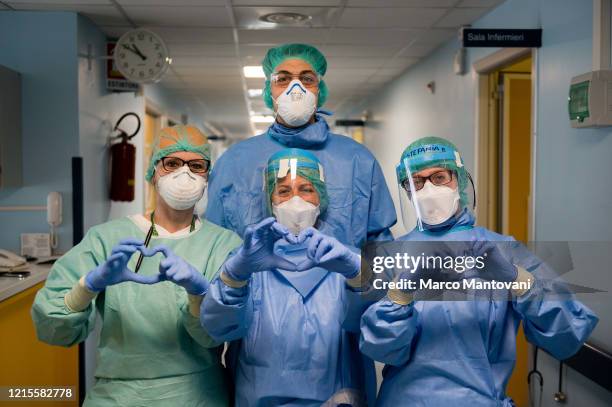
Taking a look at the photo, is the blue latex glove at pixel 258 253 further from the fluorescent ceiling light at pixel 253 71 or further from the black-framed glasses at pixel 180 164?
the fluorescent ceiling light at pixel 253 71

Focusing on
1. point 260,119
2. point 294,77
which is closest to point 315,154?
point 294,77

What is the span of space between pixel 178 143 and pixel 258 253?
533 mm

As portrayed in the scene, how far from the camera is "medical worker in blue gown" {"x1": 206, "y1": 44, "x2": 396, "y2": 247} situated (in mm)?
2072

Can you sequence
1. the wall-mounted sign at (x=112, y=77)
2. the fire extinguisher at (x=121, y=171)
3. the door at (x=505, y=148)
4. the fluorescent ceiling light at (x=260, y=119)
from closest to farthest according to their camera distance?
the door at (x=505, y=148)
the wall-mounted sign at (x=112, y=77)
the fire extinguisher at (x=121, y=171)
the fluorescent ceiling light at (x=260, y=119)

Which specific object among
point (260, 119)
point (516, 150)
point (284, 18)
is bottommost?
point (516, 150)

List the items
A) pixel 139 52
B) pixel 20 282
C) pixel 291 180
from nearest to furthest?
pixel 291 180, pixel 20 282, pixel 139 52

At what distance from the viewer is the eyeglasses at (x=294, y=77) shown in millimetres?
2129

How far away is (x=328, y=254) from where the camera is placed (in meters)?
1.34

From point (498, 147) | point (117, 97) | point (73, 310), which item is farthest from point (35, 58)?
point (498, 147)

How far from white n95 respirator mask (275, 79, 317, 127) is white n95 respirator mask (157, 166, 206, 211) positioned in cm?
47

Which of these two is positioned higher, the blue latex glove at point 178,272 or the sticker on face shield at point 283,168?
the sticker on face shield at point 283,168

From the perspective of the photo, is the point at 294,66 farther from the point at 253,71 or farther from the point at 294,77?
the point at 253,71

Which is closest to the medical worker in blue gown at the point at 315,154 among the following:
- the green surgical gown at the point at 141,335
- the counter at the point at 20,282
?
the green surgical gown at the point at 141,335

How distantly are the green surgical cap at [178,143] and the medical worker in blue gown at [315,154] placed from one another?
0.33m
